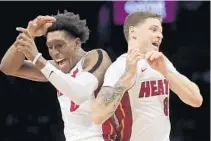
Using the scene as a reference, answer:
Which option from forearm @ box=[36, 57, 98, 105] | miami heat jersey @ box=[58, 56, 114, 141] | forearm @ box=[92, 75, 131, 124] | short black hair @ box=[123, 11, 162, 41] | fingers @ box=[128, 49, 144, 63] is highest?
short black hair @ box=[123, 11, 162, 41]

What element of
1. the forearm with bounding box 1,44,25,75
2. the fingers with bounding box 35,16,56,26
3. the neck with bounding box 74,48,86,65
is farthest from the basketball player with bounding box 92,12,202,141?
the forearm with bounding box 1,44,25,75

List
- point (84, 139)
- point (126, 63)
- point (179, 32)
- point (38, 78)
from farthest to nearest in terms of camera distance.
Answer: point (179, 32), point (38, 78), point (84, 139), point (126, 63)

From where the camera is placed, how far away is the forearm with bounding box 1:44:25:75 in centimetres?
389

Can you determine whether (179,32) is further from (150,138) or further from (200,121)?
(150,138)

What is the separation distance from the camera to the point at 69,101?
3838 mm

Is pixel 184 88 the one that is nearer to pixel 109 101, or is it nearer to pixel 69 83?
pixel 109 101

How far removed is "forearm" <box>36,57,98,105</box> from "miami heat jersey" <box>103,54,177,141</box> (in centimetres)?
15

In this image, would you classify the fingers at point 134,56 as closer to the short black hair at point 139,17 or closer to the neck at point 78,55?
the short black hair at point 139,17

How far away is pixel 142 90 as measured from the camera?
12.4ft

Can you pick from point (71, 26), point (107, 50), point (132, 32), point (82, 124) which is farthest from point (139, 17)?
point (107, 50)

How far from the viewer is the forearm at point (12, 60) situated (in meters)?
3.89

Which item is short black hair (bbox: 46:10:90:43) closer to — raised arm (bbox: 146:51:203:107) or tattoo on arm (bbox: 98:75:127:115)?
tattoo on arm (bbox: 98:75:127:115)

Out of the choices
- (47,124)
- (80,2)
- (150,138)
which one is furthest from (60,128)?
(150,138)

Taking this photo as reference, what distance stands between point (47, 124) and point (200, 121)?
1551 millimetres
